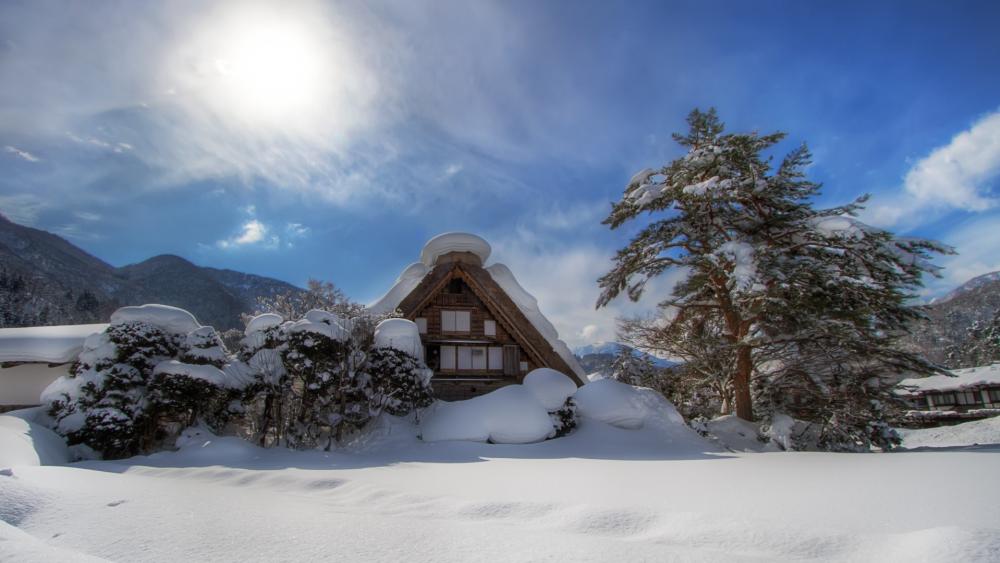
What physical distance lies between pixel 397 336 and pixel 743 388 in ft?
29.4

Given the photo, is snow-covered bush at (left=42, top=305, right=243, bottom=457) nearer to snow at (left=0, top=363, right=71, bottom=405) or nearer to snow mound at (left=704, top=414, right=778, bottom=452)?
snow at (left=0, top=363, right=71, bottom=405)

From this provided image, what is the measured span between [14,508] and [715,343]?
12.0m

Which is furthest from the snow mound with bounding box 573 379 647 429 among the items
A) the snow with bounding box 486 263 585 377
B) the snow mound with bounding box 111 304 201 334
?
the snow mound with bounding box 111 304 201 334

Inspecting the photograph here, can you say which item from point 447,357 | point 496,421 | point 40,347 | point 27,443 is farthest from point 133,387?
point 447,357

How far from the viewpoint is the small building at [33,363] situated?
1299 cm

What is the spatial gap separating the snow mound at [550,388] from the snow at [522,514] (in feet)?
16.4

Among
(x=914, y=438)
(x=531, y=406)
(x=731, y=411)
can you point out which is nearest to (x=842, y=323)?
(x=731, y=411)

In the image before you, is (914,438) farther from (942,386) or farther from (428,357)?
(428,357)

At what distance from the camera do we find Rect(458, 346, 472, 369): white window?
16844 mm

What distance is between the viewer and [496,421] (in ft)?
36.4

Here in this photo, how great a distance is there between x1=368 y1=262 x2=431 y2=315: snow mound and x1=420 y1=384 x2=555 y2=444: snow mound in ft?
16.6

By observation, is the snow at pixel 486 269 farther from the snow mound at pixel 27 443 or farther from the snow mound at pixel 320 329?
the snow mound at pixel 27 443

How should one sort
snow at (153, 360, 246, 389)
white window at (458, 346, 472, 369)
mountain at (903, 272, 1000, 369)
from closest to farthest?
snow at (153, 360, 246, 389), white window at (458, 346, 472, 369), mountain at (903, 272, 1000, 369)

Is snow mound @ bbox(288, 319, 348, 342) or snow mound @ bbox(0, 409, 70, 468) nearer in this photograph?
snow mound @ bbox(0, 409, 70, 468)
